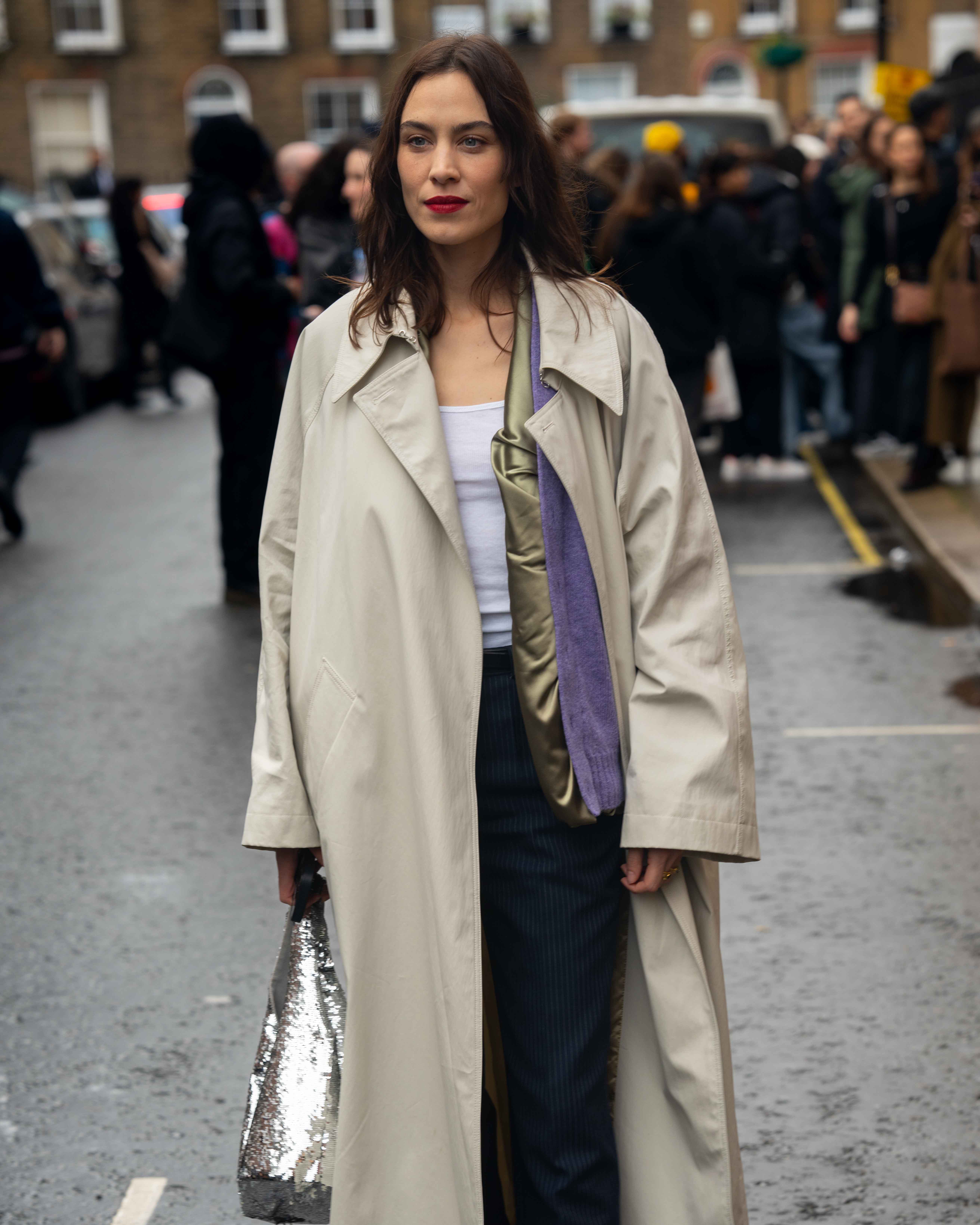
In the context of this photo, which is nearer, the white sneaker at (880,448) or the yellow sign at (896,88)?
the white sneaker at (880,448)

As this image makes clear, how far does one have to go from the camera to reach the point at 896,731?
6.19 metres

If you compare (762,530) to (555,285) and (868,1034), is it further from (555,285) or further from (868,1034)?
(555,285)

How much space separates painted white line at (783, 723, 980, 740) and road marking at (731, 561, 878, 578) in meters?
2.45

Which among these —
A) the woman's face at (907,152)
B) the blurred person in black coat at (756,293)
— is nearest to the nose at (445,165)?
the woman's face at (907,152)

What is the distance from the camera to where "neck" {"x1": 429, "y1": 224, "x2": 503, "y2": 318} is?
2.47 m

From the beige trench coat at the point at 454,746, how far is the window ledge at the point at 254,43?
4041cm

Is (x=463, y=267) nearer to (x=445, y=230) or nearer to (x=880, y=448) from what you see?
(x=445, y=230)

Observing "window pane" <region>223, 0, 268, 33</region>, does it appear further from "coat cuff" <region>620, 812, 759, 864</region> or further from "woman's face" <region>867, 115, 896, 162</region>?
"coat cuff" <region>620, 812, 759, 864</region>

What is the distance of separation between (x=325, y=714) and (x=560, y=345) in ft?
1.89

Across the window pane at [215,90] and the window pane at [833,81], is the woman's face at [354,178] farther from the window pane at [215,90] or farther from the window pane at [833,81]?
the window pane at [833,81]

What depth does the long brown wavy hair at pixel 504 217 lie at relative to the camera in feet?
7.81

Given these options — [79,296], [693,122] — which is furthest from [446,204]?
[79,296]

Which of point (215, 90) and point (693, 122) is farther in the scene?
point (215, 90)

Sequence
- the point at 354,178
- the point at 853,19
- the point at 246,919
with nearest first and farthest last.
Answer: the point at 246,919
the point at 354,178
the point at 853,19
